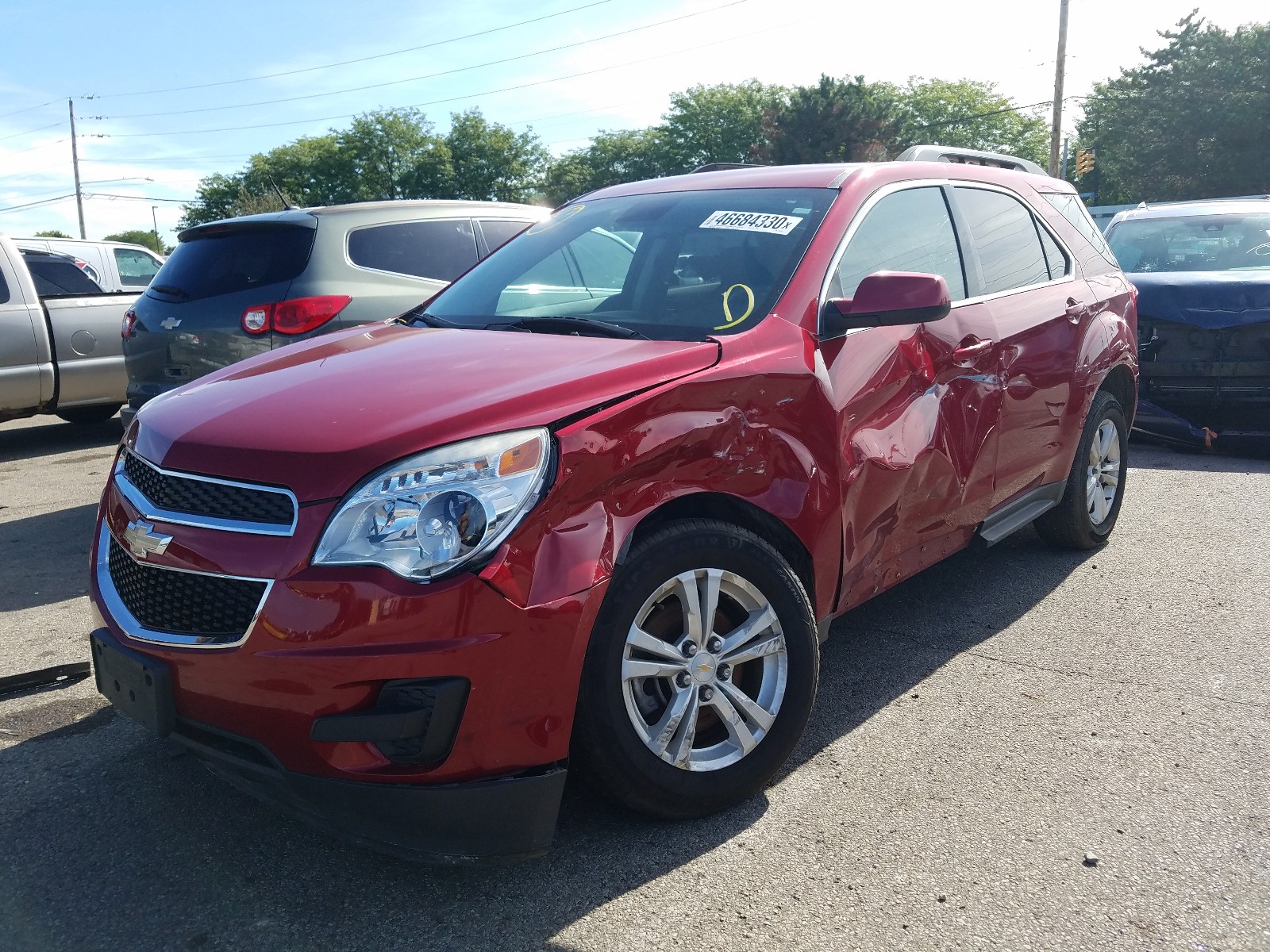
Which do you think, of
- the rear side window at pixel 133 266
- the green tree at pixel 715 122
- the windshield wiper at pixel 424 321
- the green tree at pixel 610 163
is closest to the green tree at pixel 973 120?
the green tree at pixel 715 122

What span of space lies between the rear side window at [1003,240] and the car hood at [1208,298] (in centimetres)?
355

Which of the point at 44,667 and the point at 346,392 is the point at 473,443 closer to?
the point at 346,392

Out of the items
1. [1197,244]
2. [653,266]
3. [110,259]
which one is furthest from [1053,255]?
[110,259]

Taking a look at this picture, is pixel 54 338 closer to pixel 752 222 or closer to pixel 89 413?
pixel 89 413

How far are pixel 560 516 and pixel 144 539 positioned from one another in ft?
3.36

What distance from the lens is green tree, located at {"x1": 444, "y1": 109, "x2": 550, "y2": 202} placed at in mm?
84375

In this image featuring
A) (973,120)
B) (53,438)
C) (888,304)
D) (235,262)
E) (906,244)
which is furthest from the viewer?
(973,120)

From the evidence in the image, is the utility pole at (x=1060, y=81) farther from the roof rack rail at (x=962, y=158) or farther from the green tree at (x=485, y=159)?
the green tree at (x=485, y=159)

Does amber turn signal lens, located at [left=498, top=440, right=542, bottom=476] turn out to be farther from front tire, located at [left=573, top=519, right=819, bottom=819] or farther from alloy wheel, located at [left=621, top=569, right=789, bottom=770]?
alloy wheel, located at [left=621, top=569, right=789, bottom=770]

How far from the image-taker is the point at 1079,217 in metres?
5.21

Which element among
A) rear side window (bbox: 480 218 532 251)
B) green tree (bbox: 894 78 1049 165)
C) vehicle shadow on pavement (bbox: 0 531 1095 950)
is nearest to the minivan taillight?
rear side window (bbox: 480 218 532 251)

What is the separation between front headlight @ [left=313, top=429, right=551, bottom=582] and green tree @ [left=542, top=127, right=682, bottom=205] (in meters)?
86.6

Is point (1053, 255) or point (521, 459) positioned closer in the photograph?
point (521, 459)

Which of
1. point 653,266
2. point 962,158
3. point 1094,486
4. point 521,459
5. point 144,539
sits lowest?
point 1094,486
